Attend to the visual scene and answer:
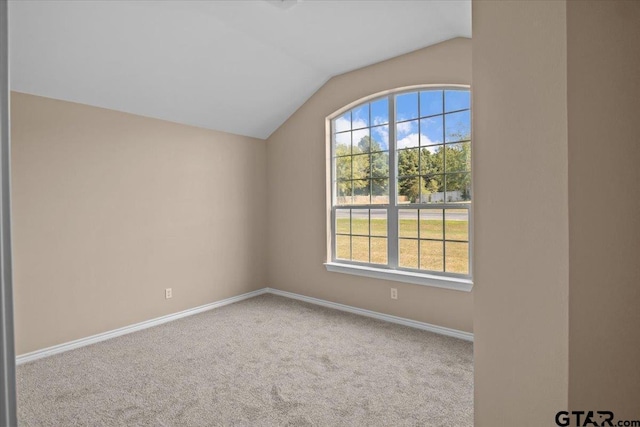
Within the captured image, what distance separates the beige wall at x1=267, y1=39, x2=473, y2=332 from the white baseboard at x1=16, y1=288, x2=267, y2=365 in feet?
2.87

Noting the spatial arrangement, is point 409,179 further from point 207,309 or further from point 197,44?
point 207,309

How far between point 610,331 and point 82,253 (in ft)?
12.2

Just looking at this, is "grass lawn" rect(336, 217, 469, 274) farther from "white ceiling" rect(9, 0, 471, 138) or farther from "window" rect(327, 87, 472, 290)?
"white ceiling" rect(9, 0, 471, 138)

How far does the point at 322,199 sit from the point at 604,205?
10.8 ft

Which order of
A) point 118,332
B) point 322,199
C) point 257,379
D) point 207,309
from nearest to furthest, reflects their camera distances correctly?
point 257,379 < point 118,332 < point 207,309 < point 322,199

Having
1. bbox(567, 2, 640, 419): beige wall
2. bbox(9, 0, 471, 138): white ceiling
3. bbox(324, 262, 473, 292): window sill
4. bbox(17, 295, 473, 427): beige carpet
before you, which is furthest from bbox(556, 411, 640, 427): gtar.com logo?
bbox(9, 0, 471, 138): white ceiling

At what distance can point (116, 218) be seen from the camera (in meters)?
3.26

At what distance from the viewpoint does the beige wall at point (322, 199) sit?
125 inches

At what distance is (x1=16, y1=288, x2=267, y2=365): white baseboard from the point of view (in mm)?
2735

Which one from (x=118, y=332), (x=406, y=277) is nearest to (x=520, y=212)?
(x=406, y=277)

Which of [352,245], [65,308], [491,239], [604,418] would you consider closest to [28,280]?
[65,308]

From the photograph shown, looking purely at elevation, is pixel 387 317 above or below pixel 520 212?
below

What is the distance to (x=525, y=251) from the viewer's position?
3.25ft

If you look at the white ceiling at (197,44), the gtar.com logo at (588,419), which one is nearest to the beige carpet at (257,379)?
the gtar.com logo at (588,419)
